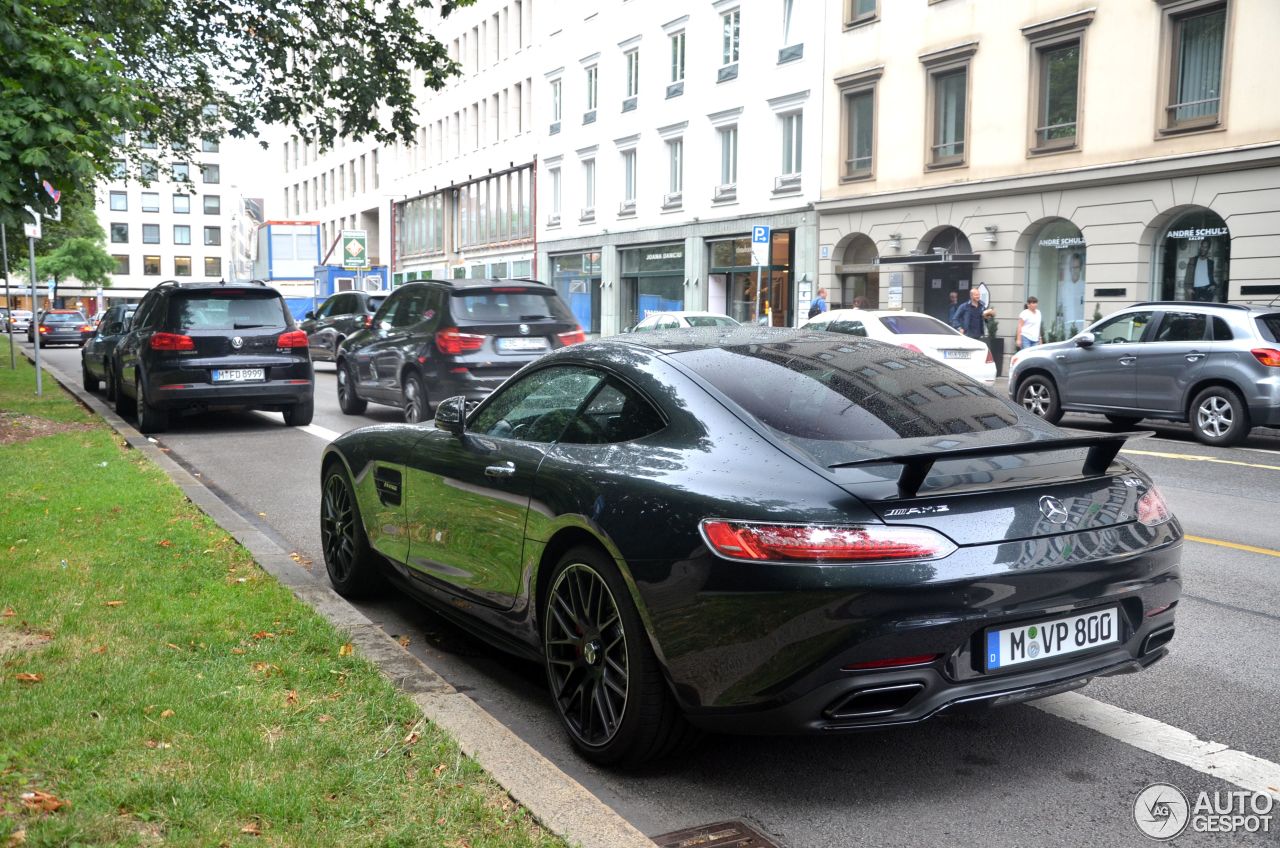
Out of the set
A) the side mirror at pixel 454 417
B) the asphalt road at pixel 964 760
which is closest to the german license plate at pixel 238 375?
the asphalt road at pixel 964 760

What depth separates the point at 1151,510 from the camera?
397 cm

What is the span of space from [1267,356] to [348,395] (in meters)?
11.4

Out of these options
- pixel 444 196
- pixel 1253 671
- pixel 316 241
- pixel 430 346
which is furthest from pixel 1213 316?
pixel 444 196

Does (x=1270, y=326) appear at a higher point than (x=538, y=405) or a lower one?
higher

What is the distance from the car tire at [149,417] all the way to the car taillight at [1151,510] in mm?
12479

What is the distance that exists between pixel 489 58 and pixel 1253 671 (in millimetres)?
53281

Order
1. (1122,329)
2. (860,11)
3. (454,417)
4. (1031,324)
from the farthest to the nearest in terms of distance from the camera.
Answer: (860,11), (1031,324), (1122,329), (454,417)

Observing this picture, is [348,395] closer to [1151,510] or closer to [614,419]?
[614,419]

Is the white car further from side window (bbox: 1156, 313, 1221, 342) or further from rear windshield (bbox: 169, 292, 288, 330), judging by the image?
rear windshield (bbox: 169, 292, 288, 330)

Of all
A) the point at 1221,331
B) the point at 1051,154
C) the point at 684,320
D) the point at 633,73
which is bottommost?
the point at 1221,331

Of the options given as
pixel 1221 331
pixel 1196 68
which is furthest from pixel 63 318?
pixel 1221 331

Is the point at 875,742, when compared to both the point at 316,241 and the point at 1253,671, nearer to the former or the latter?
the point at 1253,671

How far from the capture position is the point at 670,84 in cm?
3922

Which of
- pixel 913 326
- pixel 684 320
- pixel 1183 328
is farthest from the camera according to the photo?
pixel 684 320
